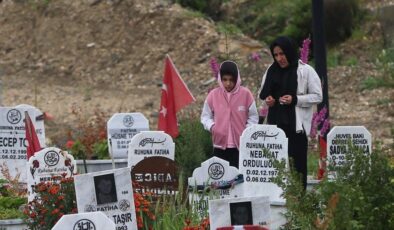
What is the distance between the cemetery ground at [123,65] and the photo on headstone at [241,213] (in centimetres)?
588

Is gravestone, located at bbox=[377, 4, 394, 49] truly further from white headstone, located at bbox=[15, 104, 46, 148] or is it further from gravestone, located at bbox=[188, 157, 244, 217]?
gravestone, located at bbox=[188, 157, 244, 217]

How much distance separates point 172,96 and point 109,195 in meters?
4.88

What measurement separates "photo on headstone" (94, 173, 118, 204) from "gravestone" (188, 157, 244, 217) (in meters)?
1.62

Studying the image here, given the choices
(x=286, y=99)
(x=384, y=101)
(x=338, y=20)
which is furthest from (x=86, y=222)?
(x=338, y=20)

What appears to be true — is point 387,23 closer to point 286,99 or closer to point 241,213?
point 286,99

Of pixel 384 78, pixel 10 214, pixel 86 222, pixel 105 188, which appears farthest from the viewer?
pixel 384 78

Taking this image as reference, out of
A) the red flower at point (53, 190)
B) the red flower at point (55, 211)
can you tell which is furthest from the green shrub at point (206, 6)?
the red flower at point (55, 211)

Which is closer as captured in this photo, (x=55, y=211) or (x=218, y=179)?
(x=55, y=211)

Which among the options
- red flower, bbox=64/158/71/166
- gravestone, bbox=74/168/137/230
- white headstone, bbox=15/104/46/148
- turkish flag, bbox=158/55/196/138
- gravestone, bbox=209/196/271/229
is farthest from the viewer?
white headstone, bbox=15/104/46/148

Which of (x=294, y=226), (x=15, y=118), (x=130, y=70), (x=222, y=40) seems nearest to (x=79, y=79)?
(x=130, y=70)

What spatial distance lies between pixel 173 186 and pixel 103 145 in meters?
4.44

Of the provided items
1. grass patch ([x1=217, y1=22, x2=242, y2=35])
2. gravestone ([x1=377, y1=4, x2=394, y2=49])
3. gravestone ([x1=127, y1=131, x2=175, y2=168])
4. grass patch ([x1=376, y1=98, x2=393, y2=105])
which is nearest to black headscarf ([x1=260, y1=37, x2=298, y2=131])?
gravestone ([x1=127, y1=131, x2=175, y2=168])

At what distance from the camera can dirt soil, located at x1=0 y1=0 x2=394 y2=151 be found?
899 inches

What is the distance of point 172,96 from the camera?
598 inches
